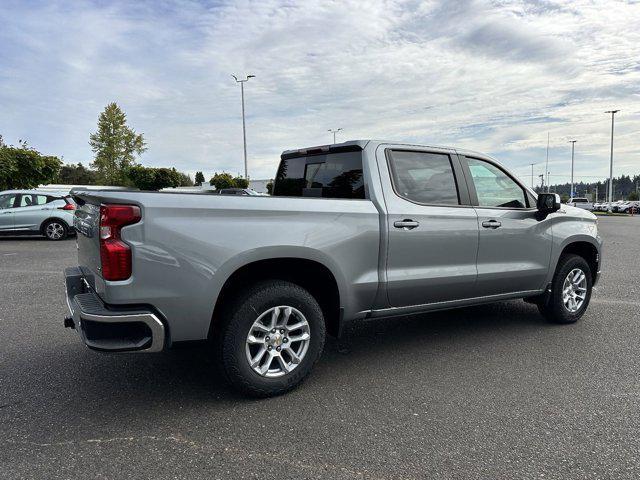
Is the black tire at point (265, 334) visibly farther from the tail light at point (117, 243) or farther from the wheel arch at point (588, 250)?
the wheel arch at point (588, 250)

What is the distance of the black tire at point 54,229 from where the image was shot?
14.3 meters

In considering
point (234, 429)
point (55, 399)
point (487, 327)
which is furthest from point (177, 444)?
point (487, 327)

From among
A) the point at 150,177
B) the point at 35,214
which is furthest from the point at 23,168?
the point at 150,177

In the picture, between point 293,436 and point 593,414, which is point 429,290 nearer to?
point 593,414

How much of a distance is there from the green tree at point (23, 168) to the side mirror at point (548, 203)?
26.7m

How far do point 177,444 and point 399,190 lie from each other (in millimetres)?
2450

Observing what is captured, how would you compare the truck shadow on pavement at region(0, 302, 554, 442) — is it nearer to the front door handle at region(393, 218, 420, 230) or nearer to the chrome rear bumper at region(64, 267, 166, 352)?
the chrome rear bumper at region(64, 267, 166, 352)

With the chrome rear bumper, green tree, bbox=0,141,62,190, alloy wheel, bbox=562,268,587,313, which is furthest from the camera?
green tree, bbox=0,141,62,190

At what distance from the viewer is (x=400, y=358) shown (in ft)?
14.1

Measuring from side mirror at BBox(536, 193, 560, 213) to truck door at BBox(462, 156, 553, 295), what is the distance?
0.07 m

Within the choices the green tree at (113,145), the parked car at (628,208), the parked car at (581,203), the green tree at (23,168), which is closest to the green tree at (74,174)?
the green tree at (113,145)

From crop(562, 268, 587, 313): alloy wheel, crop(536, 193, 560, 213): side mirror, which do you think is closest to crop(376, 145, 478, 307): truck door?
crop(536, 193, 560, 213): side mirror

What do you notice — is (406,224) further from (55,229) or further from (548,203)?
(55,229)

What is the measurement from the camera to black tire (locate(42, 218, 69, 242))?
14281 millimetres
